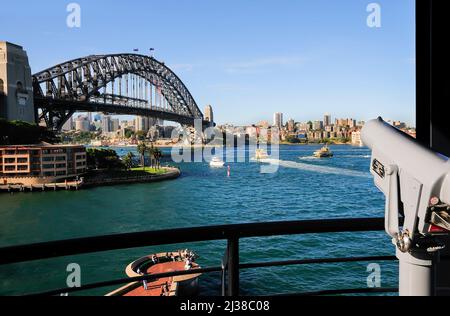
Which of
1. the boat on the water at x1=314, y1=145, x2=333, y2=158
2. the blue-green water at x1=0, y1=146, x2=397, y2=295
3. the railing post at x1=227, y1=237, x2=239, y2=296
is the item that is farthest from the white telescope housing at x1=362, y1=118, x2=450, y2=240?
the boat on the water at x1=314, y1=145, x2=333, y2=158

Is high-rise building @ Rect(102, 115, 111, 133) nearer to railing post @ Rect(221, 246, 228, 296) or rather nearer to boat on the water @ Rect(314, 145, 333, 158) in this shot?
boat on the water @ Rect(314, 145, 333, 158)

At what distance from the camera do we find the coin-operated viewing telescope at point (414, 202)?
1.83 feet

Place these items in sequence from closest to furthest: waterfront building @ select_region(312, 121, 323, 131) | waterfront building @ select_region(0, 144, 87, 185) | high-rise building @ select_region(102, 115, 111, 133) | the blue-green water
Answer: the blue-green water → waterfront building @ select_region(0, 144, 87, 185) → waterfront building @ select_region(312, 121, 323, 131) → high-rise building @ select_region(102, 115, 111, 133)

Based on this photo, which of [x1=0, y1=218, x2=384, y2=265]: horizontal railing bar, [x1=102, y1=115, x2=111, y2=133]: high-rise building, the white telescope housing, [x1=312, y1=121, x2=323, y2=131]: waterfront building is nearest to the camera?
the white telescope housing

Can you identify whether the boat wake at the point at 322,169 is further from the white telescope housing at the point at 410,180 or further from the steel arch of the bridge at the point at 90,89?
the white telescope housing at the point at 410,180

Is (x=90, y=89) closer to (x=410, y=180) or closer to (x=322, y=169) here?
(x=322, y=169)

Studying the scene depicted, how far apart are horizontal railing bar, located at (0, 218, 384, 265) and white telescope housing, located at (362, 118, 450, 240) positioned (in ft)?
0.40

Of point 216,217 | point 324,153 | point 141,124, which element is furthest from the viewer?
point 141,124

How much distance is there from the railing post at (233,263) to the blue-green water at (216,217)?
8.93 metres

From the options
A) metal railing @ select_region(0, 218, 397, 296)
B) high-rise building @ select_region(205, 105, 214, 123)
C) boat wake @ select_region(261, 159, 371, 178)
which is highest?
high-rise building @ select_region(205, 105, 214, 123)

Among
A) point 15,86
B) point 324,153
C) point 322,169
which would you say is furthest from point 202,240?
point 324,153

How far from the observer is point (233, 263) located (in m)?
0.77

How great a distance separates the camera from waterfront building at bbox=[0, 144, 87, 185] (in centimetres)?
2492

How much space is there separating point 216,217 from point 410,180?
1926 centimetres
